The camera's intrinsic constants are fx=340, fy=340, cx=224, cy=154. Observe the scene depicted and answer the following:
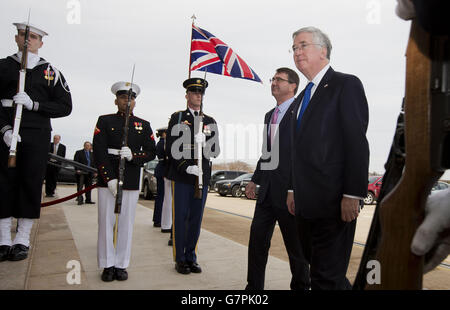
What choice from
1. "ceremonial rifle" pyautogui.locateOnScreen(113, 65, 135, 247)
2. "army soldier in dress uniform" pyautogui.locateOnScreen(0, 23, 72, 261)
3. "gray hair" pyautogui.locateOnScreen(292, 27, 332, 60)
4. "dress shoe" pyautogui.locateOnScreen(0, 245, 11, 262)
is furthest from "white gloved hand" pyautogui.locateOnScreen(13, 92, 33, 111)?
"gray hair" pyautogui.locateOnScreen(292, 27, 332, 60)

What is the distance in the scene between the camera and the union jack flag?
→ 5.36 m

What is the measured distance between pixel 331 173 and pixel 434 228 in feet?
4.03

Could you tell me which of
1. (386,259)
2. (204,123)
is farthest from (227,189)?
(386,259)

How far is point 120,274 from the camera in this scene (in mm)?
3402

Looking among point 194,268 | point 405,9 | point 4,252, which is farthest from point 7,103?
point 405,9

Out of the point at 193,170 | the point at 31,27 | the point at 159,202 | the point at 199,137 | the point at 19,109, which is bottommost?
the point at 159,202

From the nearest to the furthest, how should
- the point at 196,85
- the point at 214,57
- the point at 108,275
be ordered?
the point at 108,275, the point at 196,85, the point at 214,57

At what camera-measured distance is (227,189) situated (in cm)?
1897

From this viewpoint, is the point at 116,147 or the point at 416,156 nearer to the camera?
the point at 416,156

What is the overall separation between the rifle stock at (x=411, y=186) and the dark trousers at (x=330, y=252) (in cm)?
114

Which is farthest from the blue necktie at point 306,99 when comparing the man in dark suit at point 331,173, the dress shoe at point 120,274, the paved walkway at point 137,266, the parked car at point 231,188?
the parked car at point 231,188

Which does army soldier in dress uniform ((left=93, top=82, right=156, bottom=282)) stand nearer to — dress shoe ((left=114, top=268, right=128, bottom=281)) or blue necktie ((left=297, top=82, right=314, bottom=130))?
dress shoe ((left=114, top=268, right=128, bottom=281))

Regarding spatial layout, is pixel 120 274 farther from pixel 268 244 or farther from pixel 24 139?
pixel 24 139

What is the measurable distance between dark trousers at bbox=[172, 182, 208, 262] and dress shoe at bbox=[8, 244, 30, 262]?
1.63 meters
